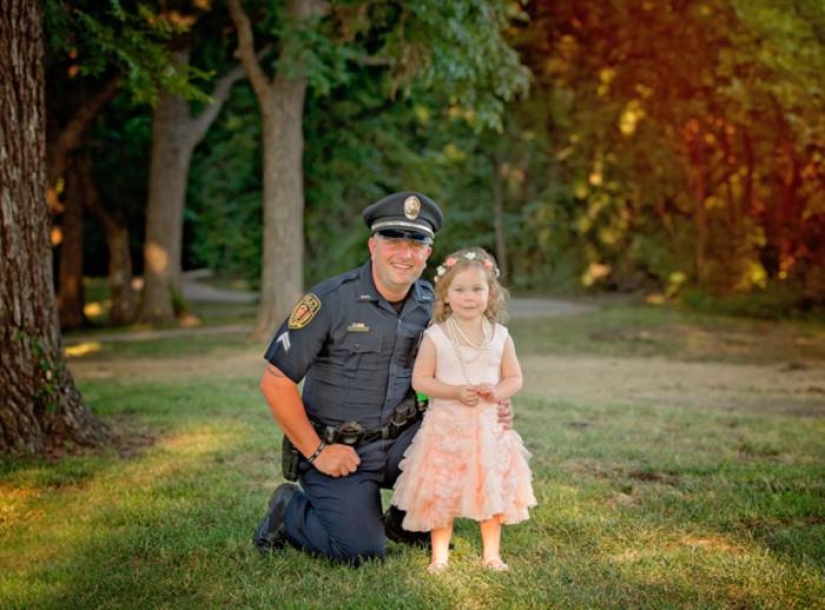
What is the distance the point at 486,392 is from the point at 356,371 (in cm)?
75

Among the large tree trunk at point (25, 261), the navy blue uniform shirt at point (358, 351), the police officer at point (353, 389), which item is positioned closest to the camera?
the police officer at point (353, 389)

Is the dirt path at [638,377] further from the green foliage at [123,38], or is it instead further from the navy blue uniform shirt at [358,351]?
the navy blue uniform shirt at [358,351]

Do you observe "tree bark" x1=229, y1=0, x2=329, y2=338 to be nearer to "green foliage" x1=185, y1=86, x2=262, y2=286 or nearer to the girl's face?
"green foliage" x1=185, y1=86, x2=262, y2=286

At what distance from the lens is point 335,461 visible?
14.1 ft

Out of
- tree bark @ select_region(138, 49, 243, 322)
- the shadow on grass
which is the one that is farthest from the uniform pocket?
tree bark @ select_region(138, 49, 243, 322)

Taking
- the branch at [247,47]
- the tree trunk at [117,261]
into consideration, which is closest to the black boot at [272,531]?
the branch at [247,47]

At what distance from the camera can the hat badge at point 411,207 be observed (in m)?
4.38

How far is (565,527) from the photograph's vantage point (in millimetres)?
4645

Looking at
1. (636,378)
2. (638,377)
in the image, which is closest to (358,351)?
(636,378)

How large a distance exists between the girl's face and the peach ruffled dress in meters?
0.15

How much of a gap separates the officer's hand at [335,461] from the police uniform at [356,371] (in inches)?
3.8

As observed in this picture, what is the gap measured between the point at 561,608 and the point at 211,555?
168 cm

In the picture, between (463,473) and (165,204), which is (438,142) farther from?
(463,473)

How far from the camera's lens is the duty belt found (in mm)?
4441
